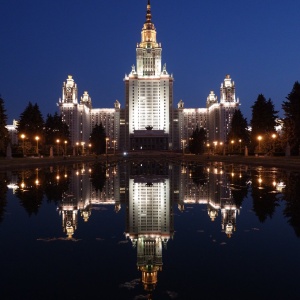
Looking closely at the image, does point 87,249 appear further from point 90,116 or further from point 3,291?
point 90,116

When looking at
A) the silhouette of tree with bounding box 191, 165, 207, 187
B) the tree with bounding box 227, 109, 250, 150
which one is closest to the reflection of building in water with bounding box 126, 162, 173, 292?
the silhouette of tree with bounding box 191, 165, 207, 187

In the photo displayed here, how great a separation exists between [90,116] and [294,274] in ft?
599

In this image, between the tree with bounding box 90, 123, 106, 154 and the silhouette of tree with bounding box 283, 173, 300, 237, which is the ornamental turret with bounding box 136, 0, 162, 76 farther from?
the silhouette of tree with bounding box 283, 173, 300, 237

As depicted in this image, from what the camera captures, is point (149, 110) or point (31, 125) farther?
point (149, 110)

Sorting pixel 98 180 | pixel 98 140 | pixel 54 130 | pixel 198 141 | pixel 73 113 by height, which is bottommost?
pixel 98 180

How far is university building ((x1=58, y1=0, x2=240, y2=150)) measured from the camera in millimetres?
164638

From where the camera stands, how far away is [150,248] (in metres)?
7.29

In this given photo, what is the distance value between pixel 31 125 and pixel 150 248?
230 ft

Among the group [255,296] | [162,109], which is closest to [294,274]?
[255,296]

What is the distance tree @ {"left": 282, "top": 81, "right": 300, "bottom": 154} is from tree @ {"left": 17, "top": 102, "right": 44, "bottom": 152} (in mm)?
43854

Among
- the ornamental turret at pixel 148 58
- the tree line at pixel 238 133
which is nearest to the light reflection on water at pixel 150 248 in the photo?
the tree line at pixel 238 133

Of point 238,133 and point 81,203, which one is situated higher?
point 238,133

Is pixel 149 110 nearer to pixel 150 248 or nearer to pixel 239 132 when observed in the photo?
pixel 239 132

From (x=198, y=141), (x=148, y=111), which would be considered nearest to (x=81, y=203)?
(x=198, y=141)
